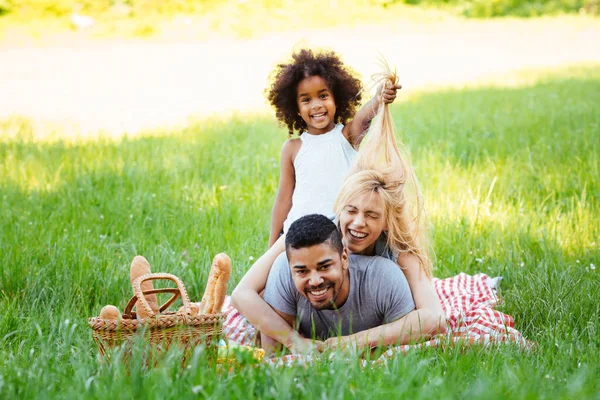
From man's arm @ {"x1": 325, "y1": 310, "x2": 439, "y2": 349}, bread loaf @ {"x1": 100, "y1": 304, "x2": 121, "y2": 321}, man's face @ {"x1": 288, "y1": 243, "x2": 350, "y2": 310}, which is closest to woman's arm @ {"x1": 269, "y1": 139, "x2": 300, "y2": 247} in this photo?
man's face @ {"x1": 288, "y1": 243, "x2": 350, "y2": 310}

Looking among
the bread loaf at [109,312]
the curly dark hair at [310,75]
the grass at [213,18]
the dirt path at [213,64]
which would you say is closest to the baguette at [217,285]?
the bread loaf at [109,312]

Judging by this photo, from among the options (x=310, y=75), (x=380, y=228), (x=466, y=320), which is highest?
(x=310, y=75)

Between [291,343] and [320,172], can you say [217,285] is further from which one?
[320,172]

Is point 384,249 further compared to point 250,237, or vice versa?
point 250,237

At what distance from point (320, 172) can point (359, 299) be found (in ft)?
2.99

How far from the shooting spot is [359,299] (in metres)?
3.88

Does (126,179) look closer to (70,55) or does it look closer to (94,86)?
(94,86)

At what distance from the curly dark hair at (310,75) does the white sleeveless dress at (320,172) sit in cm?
27

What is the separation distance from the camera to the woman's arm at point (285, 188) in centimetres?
466

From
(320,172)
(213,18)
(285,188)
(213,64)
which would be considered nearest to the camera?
(320,172)

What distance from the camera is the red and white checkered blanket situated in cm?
352

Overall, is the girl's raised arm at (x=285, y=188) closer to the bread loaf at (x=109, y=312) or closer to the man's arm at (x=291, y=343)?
the man's arm at (x=291, y=343)

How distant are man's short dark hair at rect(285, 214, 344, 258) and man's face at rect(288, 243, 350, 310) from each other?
2cm

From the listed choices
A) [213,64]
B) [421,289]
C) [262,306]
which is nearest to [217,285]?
[262,306]
